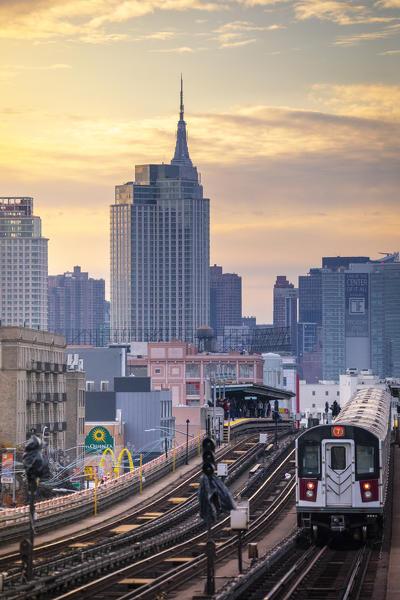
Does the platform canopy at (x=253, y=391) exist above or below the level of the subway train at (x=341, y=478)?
above

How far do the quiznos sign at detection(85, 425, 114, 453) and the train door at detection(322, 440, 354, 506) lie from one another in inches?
3430

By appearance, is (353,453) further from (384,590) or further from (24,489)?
(24,489)

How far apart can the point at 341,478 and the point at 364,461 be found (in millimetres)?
1081

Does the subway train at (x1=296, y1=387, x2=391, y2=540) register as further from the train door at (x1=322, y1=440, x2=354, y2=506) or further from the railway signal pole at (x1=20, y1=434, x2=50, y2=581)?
the railway signal pole at (x1=20, y1=434, x2=50, y2=581)

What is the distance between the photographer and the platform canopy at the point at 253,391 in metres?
162

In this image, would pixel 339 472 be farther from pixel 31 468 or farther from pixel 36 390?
pixel 36 390

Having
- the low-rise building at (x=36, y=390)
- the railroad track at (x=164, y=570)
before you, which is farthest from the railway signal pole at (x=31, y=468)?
the low-rise building at (x=36, y=390)

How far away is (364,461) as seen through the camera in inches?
2046

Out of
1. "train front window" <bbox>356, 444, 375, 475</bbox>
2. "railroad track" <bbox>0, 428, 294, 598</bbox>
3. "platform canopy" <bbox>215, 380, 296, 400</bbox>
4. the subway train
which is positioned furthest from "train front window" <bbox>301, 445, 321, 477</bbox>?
"platform canopy" <bbox>215, 380, 296, 400</bbox>

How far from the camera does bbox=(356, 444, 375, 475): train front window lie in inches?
2042

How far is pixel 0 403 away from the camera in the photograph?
13075 cm

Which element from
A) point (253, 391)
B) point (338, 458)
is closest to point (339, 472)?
point (338, 458)

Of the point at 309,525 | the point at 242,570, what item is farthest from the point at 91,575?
the point at 309,525

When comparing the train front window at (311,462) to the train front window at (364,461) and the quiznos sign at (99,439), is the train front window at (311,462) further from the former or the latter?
the quiznos sign at (99,439)
